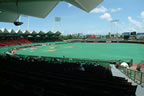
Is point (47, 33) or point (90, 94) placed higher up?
point (47, 33)

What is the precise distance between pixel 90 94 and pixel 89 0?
37.6 ft

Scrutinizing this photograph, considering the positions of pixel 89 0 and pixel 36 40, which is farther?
pixel 36 40

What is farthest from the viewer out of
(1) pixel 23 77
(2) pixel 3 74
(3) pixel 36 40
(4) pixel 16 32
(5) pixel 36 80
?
(3) pixel 36 40

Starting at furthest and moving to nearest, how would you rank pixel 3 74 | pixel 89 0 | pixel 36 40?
pixel 36 40, pixel 89 0, pixel 3 74

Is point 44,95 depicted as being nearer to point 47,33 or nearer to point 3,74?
point 3,74

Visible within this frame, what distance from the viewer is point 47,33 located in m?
62.7

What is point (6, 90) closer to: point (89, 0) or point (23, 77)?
point (23, 77)

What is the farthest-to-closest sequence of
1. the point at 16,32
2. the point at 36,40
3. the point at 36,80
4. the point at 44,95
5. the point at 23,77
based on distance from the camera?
1. the point at 36,40
2. the point at 16,32
3. the point at 23,77
4. the point at 36,80
5. the point at 44,95

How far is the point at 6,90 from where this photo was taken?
2.60 m

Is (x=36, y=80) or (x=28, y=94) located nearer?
(x=28, y=94)

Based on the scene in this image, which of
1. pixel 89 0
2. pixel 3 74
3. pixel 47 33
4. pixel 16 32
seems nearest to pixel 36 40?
pixel 47 33

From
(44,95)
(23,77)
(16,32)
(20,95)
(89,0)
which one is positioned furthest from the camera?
(16,32)

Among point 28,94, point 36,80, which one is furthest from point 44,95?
point 36,80

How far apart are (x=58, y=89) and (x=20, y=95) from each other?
0.91 m
